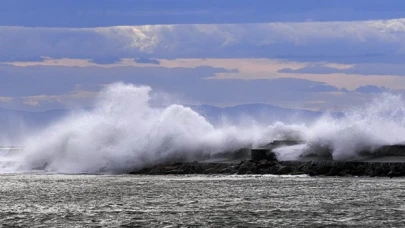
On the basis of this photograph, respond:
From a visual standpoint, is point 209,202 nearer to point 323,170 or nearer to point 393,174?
point 393,174

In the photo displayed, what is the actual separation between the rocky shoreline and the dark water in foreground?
10.7ft

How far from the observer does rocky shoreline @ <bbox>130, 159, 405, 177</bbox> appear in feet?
169

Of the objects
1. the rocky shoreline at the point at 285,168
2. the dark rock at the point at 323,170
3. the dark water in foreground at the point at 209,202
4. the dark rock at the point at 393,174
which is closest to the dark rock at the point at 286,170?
the rocky shoreline at the point at 285,168

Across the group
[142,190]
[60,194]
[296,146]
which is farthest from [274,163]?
[60,194]

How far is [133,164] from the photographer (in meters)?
65.8

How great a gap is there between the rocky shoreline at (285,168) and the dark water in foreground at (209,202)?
3263 millimetres

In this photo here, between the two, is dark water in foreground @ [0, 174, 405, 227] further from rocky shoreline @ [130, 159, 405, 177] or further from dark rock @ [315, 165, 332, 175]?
dark rock @ [315, 165, 332, 175]

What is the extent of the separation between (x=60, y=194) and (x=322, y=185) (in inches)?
511

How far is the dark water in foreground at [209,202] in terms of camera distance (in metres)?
29.1

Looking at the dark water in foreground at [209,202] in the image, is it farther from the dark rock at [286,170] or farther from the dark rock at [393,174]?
the dark rock at [286,170]

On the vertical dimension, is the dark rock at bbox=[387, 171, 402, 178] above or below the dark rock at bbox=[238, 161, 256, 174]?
below

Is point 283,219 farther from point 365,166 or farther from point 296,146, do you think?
point 296,146

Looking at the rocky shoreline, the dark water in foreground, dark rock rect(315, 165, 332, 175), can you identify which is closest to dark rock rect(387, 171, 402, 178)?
the rocky shoreline

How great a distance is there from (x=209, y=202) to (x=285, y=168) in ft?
66.4
